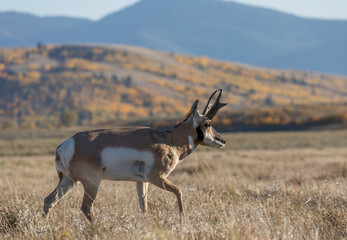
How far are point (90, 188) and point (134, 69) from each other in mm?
175866

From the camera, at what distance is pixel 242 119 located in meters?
83.9

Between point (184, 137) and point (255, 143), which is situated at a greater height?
point (184, 137)

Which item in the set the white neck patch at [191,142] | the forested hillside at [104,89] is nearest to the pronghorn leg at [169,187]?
the white neck patch at [191,142]

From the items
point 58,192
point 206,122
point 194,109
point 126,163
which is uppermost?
point 194,109

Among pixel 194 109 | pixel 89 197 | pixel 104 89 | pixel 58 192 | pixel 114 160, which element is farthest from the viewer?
pixel 104 89

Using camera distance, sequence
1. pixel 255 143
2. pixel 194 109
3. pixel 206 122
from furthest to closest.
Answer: pixel 255 143, pixel 206 122, pixel 194 109

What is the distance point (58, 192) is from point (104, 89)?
148m

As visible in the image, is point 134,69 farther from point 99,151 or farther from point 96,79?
point 99,151

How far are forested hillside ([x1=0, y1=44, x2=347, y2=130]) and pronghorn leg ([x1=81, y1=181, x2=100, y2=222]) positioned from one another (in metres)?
89.7

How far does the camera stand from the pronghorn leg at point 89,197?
7.05 meters

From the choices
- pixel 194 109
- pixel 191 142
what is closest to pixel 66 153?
pixel 191 142

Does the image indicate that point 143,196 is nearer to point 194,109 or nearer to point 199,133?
point 199,133

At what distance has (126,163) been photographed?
718 centimetres

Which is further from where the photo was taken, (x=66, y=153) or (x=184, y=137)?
(x=184, y=137)
